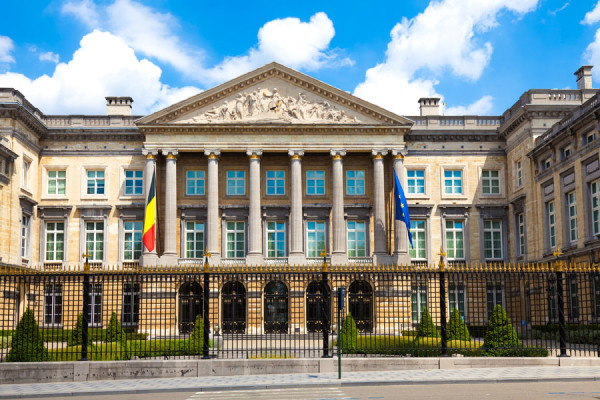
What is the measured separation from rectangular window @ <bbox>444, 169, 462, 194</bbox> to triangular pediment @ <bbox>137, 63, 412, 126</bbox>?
19.5 ft

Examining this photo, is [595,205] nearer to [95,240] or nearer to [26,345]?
[26,345]

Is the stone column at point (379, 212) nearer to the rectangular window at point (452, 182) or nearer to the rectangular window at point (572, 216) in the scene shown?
the rectangular window at point (452, 182)

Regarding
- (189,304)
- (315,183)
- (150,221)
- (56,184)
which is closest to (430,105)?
(315,183)

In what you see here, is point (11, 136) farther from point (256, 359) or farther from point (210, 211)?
point (256, 359)

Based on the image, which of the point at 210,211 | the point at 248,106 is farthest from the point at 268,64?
the point at 210,211

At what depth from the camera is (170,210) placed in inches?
2067

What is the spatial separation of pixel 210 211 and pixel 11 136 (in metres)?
14.2

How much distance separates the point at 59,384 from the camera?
73.1ft

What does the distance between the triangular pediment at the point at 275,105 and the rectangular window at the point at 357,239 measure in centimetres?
769

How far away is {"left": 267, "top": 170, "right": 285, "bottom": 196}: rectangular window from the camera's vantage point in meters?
55.3

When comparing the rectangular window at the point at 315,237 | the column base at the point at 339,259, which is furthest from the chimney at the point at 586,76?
the rectangular window at the point at 315,237

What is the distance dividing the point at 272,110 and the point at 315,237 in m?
9.86

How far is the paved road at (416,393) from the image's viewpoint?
58.0ft

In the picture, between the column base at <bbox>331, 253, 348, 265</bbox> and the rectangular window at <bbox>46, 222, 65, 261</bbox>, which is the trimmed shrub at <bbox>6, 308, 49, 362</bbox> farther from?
the rectangular window at <bbox>46, 222, 65, 261</bbox>
